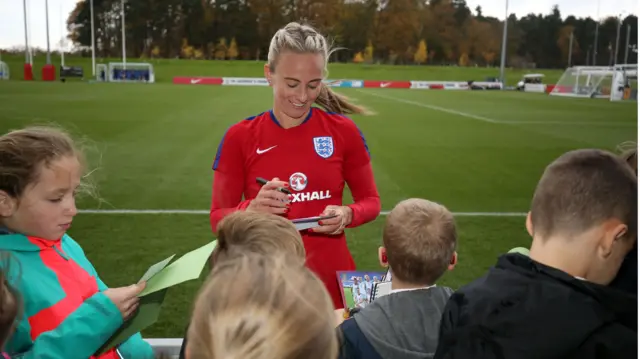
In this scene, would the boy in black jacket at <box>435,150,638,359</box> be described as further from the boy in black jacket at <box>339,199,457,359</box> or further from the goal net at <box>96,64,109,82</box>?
the goal net at <box>96,64,109,82</box>

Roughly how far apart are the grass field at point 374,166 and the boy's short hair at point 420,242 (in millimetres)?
1770

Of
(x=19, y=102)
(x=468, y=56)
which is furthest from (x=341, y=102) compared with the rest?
(x=468, y=56)

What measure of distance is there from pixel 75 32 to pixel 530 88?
4271 cm

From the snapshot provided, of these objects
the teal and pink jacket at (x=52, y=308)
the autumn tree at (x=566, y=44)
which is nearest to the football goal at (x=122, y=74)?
the teal and pink jacket at (x=52, y=308)

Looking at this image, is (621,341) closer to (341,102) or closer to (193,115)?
(341,102)

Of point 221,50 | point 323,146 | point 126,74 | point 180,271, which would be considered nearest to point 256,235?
point 180,271

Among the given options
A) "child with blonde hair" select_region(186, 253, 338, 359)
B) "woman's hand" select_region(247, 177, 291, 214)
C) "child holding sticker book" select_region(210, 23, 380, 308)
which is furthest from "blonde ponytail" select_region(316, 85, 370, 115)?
"child with blonde hair" select_region(186, 253, 338, 359)

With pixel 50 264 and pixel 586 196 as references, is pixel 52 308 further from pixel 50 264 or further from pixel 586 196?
pixel 586 196

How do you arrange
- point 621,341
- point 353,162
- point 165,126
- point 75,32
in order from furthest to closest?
1. point 75,32
2. point 165,126
3. point 353,162
4. point 621,341

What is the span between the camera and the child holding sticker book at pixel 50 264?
62.4 inches

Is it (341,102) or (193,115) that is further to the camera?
(193,115)

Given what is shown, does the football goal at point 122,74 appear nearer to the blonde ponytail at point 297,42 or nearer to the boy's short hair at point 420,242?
the blonde ponytail at point 297,42

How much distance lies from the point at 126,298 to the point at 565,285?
112 centimetres

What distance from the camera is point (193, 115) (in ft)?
54.1
